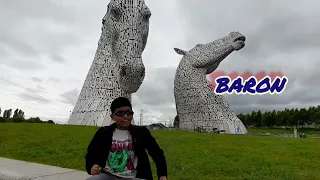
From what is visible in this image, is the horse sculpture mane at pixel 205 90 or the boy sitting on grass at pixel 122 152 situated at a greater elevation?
the horse sculpture mane at pixel 205 90

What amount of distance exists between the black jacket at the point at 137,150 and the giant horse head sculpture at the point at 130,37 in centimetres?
353

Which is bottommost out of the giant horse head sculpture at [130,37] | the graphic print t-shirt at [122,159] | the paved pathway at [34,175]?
the paved pathway at [34,175]

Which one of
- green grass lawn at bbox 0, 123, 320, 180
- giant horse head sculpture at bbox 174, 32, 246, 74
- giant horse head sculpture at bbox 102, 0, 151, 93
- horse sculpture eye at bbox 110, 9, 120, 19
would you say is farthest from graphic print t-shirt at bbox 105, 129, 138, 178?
giant horse head sculpture at bbox 174, 32, 246, 74

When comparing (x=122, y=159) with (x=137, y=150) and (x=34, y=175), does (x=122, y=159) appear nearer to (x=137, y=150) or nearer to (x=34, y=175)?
(x=137, y=150)

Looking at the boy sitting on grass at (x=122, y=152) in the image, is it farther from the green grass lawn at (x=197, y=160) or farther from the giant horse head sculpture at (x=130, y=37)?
the giant horse head sculpture at (x=130, y=37)

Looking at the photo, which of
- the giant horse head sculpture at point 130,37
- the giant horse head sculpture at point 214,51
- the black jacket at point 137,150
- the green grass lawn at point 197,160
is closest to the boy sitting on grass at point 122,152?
the black jacket at point 137,150

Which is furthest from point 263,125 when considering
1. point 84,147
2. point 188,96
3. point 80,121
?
point 84,147

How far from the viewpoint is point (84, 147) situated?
839 cm

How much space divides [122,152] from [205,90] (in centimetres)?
2244

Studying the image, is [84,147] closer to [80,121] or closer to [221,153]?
[221,153]

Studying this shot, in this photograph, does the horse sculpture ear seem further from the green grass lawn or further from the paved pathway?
the paved pathway

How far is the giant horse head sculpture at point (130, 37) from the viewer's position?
6395 mm

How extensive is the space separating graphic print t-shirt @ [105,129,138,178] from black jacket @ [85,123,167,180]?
1.5 inches

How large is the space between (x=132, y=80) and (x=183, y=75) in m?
19.6
